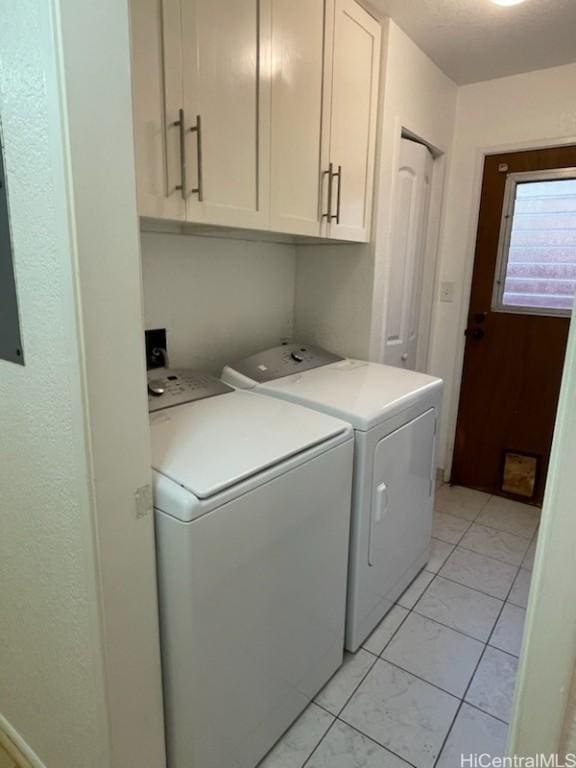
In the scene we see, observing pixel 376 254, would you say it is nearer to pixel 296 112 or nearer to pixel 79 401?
pixel 296 112

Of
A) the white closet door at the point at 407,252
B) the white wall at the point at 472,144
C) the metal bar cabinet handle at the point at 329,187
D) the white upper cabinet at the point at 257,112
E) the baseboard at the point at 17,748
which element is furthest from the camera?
the white wall at the point at 472,144

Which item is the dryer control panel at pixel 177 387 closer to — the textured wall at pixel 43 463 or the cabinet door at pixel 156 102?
the textured wall at pixel 43 463

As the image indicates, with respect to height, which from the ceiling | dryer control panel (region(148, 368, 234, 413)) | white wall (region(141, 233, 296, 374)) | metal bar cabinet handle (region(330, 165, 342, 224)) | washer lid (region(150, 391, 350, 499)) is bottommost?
washer lid (region(150, 391, 350, 499))

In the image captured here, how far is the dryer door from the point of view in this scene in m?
1.66

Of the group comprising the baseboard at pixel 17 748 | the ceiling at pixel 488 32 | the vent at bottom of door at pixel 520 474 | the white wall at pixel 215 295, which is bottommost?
the baseboard at pixel 17 748

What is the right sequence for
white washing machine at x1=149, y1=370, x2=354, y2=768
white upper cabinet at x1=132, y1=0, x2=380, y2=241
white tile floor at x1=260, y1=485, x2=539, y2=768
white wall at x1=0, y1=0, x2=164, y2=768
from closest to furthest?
white wall at x1=0, y1=0, x2=164, y2=768 → white washing machine at x1=149, y1=370, x2=354, y2=768 → white upper cabinet at x1=132, y1=0, x2=380, y2=241 → white tile floor at x1=260, y1=485, x2=539, y2=768

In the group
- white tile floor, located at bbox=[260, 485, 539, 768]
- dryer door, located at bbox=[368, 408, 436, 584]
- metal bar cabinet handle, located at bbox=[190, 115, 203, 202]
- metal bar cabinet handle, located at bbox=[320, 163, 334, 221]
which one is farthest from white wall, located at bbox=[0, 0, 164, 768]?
metal bar cabinet handle, located at bbox=[320, 163, 334, 221]

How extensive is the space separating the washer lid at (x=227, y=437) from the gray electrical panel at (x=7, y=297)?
1.25ft

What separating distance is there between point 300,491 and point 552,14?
2.08m

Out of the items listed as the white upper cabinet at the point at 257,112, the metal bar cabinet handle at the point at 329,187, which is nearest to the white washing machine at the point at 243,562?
the white upper cabinet at the point at 257,112

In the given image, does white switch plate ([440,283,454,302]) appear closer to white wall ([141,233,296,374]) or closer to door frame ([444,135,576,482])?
door frame ([444,135,576,482])

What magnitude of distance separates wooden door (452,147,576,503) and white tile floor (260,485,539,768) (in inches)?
23.8

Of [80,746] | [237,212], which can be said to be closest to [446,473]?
[237,212]

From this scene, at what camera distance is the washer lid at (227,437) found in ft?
3.51
